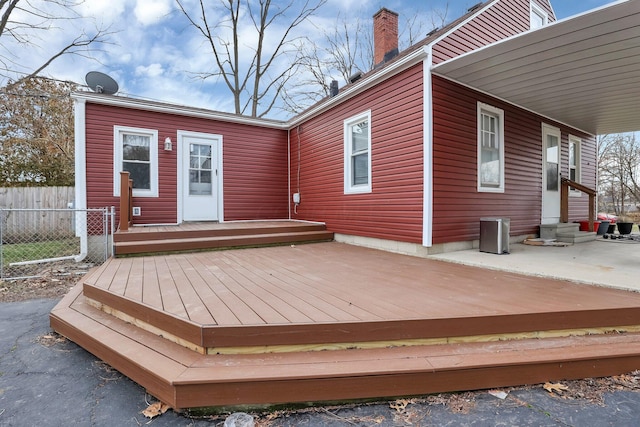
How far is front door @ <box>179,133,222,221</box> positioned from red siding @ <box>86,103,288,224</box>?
18 cm

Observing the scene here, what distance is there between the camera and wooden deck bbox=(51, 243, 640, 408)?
164 centimetres

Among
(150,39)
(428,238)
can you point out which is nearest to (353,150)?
(428,238)

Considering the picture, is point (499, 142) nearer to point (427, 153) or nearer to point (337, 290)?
point (427, 153)

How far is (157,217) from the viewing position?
6.38 m

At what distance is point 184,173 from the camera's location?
21.9ft

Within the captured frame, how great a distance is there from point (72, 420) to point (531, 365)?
257 cm

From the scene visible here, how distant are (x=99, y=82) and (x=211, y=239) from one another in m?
4.35

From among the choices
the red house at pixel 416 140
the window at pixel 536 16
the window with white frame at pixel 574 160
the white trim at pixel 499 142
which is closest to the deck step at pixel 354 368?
the red house at pixel 416 140

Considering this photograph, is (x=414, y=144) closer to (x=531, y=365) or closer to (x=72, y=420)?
(x=531, y=365)

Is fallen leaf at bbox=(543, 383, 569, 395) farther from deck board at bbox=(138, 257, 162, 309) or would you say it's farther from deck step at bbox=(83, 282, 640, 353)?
deck board at bbox=(138, 257, 162, 309)

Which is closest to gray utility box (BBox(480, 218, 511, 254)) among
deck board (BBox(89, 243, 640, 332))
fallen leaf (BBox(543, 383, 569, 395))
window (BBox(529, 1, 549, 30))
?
deck board (BBox(89, 243, 640, 332))

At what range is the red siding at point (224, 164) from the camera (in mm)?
5824

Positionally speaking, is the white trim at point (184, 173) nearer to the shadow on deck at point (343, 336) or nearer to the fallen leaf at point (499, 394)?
the shadow on deck at point (343, 336)

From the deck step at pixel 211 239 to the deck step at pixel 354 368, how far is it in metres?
2.70
